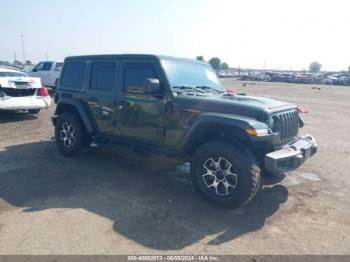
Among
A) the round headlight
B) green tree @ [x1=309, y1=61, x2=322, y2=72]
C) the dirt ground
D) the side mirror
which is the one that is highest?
green tree @ [x1=309, y1=61, x2=322, y2=72]

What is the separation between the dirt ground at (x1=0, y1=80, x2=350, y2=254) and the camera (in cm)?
315

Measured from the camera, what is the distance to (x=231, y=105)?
4.02 m

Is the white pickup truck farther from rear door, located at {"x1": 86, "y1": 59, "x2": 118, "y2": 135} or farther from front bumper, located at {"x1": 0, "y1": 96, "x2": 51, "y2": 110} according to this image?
rear door, located at {"x1": 86, "y1": 59, "x2": 118, "y2": 135}

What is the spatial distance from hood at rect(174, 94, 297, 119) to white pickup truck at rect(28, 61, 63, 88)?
1311 centimetres

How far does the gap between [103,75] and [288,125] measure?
328 centimetres

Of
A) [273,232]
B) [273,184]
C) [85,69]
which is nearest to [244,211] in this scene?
[273,232]

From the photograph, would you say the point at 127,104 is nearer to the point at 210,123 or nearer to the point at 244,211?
the point at 210,123

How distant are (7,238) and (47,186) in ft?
4.66

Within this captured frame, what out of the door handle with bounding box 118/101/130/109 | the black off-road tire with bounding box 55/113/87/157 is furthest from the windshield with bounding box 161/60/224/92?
the black off-road tire with bounding box 55/113/87/157

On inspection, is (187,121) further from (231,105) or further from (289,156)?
(289,156)

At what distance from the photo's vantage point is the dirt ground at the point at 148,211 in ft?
10.3

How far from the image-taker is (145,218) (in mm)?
3682

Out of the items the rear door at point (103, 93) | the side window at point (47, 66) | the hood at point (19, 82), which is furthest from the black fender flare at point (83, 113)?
the side window at point (47, 66)

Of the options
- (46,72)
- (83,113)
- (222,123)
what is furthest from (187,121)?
(46,72)
